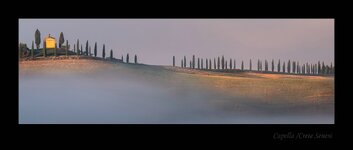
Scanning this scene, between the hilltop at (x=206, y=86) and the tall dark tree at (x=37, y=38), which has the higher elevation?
the tall dark tree at (x=37, y=38)

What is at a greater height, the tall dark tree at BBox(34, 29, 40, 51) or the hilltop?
the tall dark tree at BBox(34, 29, 40, 51)

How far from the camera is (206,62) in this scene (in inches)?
305

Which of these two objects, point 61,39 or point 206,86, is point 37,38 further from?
point 206,86

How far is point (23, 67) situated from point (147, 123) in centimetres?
182

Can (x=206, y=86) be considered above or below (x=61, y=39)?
below

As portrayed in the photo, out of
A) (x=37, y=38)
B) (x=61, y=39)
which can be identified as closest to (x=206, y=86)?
(x=61, y=39)

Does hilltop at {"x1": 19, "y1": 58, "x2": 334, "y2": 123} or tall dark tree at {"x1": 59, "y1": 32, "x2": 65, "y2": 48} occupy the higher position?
tall dark tree at {"x1": 59, "y1": 32, "x2": 65, "y2": 48}

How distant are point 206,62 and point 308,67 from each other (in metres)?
1.40

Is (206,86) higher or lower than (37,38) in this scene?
lower

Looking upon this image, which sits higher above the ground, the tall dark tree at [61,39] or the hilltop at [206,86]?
the tall dark tree at [61,39]
